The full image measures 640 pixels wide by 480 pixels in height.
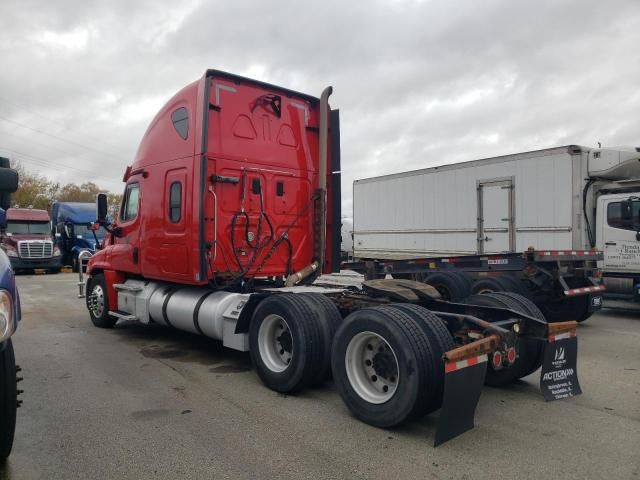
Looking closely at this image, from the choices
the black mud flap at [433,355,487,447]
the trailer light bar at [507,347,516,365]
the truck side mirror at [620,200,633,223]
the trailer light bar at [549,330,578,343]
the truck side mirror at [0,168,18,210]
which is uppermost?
the truck side mirror at [620,200,633,223]

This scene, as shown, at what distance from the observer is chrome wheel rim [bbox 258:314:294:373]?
5.39m

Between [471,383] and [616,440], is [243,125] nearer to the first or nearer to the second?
[471,383]

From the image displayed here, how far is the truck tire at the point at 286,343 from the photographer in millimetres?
4961

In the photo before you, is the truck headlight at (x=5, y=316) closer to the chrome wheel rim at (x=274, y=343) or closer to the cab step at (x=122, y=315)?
the chrome wheel rim at (x=274, y=343)

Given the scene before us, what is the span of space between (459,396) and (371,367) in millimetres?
882

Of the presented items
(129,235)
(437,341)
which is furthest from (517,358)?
(129,235)

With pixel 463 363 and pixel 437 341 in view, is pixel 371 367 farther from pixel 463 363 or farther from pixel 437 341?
pixel 463 363

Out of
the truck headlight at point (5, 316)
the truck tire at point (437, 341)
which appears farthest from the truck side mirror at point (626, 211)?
the truck headlight at point (5, 316)

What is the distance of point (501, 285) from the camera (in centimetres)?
848

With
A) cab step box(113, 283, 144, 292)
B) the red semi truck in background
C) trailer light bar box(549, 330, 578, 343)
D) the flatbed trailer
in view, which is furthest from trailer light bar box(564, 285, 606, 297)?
the red semi truck in background

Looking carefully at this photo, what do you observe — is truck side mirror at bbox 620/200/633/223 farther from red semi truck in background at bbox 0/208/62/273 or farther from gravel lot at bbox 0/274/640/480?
red semi truck in background at bbox 0/208/62/273

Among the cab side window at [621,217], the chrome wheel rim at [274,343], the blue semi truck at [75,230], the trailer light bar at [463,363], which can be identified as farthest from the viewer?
the blue semi truck at [75,230]

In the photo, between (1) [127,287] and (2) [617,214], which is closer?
(1) [127,287]

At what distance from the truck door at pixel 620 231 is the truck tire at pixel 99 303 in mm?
9427
